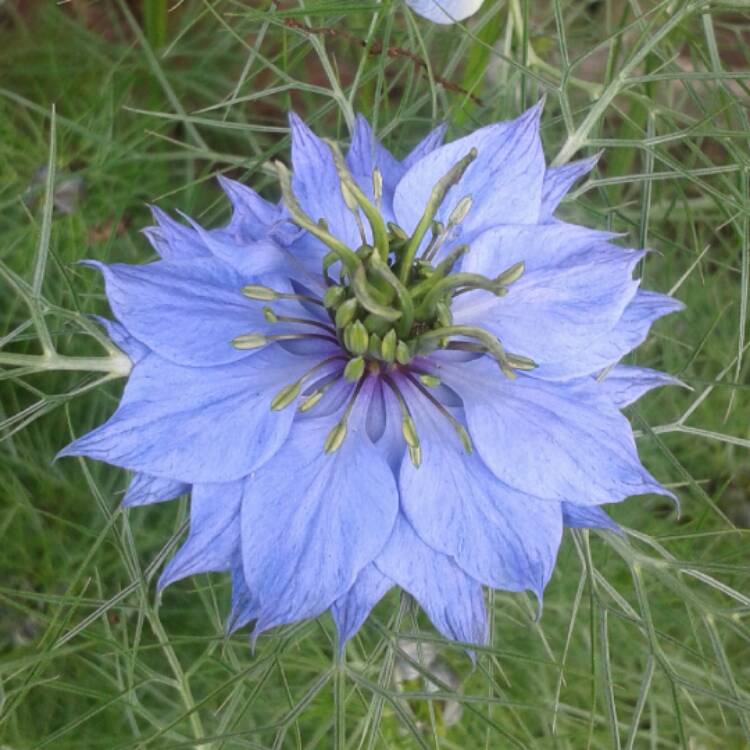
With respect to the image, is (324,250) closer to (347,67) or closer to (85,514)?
(85,514)

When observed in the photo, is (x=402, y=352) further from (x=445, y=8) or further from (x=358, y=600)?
(x=445, y=8)

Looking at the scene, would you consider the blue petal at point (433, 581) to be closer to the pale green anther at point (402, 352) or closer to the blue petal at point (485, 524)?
the blue petal at point (485, 524)

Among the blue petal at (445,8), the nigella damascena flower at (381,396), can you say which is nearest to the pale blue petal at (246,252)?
the nigella damascena flower at (381,396)

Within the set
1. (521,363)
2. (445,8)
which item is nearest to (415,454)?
(521,363)

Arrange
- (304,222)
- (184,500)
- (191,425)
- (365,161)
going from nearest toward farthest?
(304,222) → (191,425) → (365,161) → (184,500)

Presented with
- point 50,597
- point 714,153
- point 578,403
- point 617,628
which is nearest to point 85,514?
point 50,597

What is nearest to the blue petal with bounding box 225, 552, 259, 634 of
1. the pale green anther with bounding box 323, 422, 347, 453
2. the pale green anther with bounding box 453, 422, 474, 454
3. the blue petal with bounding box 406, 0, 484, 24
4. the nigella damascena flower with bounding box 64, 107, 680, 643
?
the nigella damascena flower with bounding box 64, 107, 680, 643

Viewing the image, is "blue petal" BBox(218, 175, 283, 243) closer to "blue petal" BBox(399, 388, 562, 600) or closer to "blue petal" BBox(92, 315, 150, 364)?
"blue petal" BBox(92, 315, 150, 364)
